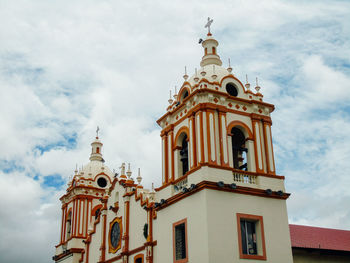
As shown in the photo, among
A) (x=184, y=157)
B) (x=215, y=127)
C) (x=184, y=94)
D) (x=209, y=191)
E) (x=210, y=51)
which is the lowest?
(x=209, y=191)

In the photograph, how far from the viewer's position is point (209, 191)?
59.6ft

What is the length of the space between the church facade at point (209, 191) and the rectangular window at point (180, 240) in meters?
0.04

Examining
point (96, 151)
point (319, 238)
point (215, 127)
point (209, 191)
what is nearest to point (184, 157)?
point (215, 127)

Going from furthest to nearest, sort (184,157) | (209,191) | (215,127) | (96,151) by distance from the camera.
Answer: (96,151), (184,157), (215,127), (209,191)

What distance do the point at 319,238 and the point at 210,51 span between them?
1136cm

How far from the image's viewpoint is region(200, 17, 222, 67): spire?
77.6 ft

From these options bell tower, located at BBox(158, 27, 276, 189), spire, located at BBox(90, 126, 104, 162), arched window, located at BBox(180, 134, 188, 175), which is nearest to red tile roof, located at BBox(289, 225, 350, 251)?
bell tower, located at BBox(158, 27, 276, 189)

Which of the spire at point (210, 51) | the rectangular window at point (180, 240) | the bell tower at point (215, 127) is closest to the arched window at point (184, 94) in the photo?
the bell tower at point (215, 127)

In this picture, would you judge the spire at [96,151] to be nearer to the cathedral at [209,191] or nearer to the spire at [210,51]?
the cathedral at [209,191]

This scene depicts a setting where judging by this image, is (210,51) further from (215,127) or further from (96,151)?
(96,151)

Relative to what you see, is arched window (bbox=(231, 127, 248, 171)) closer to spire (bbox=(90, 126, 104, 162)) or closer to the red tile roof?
the red tile roof

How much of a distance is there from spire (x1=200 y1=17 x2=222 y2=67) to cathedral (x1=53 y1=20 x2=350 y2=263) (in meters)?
0.05

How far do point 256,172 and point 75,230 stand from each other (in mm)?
15558

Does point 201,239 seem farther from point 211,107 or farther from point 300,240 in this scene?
point 300,240
